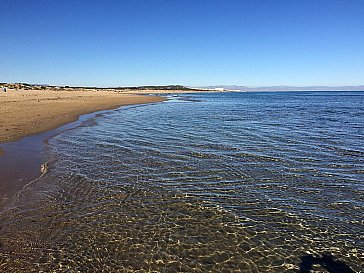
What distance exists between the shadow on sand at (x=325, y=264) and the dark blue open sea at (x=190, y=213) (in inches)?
0.9

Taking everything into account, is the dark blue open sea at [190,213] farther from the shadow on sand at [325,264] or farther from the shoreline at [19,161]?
the shoreline at [19,161]

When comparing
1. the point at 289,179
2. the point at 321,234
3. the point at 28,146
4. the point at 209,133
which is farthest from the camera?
the point at 209,133

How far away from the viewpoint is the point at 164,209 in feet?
23.4

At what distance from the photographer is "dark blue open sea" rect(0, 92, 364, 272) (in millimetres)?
5121

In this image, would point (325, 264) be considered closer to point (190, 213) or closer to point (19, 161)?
point (190, 213)

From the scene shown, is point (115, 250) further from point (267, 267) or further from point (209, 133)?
point (209, 133)

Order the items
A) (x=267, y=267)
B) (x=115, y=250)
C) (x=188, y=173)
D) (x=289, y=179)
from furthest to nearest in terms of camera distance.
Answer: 1. (x=188, y=173)
2. (x=289, y=179)
3. (x=115, y=250)
4. (x=267, y=267)

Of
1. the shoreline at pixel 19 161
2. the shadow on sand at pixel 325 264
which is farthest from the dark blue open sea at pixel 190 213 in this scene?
the shoreline at pixel 19 161

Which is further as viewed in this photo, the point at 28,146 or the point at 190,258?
the point at 28,146

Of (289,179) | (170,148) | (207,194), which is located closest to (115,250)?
(207,194)

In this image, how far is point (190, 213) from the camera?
22.6 feet

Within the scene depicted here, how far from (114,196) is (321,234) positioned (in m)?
5.24

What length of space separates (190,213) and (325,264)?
3043 mm

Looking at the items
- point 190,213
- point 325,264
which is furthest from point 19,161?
point 325,264
